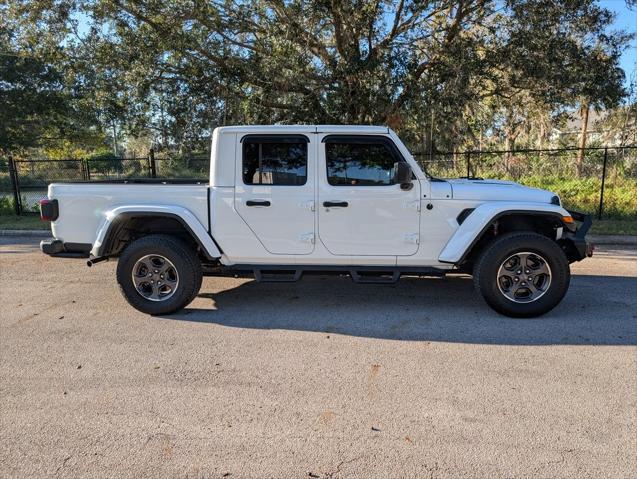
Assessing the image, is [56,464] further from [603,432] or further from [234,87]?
[234,87]

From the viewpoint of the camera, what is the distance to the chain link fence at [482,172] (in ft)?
43.1

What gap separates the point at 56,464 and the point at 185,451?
68 centimetres

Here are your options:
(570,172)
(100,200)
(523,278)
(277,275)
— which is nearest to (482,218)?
(523,278)

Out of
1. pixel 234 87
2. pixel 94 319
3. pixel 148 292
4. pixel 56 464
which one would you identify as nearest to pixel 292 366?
pixel 56 464

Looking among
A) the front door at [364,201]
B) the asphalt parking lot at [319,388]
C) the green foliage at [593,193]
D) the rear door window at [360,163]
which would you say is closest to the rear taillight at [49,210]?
the asphalt parking lot at [319,388]

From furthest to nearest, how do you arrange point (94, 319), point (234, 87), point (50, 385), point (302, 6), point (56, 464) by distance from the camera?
point (234, 87) < point (302, 6) < point (94, 319) < point (50, 385) < point (56, 464)

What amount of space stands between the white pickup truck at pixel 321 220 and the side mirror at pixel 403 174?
0.12 ft

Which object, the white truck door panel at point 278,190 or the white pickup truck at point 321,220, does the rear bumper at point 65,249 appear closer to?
the white pickup truck at point 321,220

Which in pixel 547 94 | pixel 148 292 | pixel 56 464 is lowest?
pixel 56 464

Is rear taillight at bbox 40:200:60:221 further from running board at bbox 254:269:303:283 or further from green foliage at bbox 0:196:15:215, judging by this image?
green foliage at bbox 0:196:15:215

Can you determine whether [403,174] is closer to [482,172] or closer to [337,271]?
[337,271]

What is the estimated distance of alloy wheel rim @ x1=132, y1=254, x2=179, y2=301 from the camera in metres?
4.93

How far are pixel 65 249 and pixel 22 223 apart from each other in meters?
8.63

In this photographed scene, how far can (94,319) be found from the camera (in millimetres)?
4848
